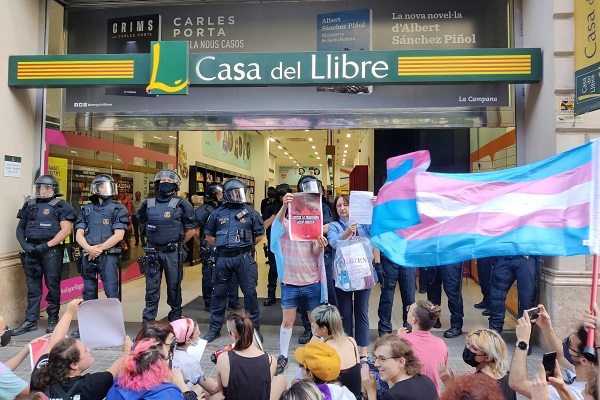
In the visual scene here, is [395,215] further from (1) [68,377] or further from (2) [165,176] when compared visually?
(2) [165,176]

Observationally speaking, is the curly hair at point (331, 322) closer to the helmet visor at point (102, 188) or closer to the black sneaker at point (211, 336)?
the black sneaker at point (211, 336)

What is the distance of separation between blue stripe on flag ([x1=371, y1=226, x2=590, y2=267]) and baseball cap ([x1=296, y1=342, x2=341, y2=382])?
2.29 ft

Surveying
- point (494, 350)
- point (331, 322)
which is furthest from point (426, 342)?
point (331, 322)

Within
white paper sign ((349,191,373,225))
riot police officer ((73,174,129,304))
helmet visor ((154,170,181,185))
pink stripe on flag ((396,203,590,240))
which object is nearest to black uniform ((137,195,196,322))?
helmet visor ((154,170,181,185))

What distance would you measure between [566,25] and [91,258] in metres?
6.44

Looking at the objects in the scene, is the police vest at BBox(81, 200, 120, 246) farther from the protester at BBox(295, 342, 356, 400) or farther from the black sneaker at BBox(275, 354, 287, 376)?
the protester at BBox(295, 342, 356, 400)

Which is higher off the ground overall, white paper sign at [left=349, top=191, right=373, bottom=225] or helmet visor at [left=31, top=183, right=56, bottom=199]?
helmet visor at [left=31, top=183, right=56, bottom=199]

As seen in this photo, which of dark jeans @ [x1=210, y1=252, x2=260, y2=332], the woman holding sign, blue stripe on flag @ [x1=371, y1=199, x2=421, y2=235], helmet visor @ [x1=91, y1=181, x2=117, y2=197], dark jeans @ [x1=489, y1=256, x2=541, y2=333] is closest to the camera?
blue stripe on flag @ [x1=371, y1=199, x2=421, y2=235]

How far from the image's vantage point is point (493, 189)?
2.81 meters

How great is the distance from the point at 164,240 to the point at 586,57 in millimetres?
5296

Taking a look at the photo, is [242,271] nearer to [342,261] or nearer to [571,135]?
[342,261]

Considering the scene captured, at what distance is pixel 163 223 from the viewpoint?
5.52m

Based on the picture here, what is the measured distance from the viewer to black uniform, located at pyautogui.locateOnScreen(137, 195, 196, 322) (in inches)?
217

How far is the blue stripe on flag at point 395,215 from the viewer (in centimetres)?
291
